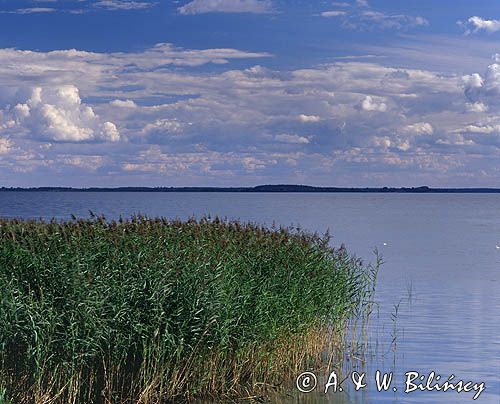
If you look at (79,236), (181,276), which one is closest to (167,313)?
(181,276)

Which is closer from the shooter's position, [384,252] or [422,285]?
[422,285]

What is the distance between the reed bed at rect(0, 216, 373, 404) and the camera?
1554cm

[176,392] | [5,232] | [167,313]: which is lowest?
[176,392]

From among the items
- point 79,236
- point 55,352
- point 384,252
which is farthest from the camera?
point 384,252

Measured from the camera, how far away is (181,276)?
16.7 m

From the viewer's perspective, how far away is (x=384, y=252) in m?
62.6

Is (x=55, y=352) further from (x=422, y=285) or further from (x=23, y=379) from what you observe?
(x=422, y=285)

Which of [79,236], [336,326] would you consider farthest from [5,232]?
[336,326]

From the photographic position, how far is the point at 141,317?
53.1ft

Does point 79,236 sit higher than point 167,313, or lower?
higher

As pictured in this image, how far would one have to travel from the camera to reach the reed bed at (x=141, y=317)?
1554 centimetres

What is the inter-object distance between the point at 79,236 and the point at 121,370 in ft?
11.9

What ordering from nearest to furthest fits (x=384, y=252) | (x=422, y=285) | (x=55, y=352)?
(x=55, y=352) < (x=422, y=285) < (x=384, y=252)

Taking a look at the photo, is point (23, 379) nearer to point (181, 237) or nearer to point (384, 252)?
point (181, 237)
